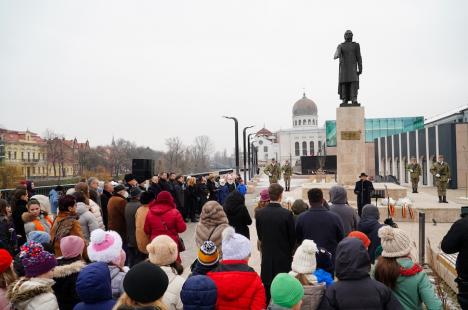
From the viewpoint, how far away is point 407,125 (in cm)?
7331

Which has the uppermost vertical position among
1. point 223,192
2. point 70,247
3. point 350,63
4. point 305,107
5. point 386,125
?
point 305,107

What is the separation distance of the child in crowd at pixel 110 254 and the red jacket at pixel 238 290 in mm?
1009

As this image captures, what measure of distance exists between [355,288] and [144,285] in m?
1.53

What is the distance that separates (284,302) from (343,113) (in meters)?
13.4

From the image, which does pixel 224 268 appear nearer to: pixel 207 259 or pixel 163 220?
pixel 207 259

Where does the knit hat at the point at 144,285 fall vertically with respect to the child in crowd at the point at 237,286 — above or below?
above

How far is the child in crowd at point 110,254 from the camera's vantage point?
156 inches

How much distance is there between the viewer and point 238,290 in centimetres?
346

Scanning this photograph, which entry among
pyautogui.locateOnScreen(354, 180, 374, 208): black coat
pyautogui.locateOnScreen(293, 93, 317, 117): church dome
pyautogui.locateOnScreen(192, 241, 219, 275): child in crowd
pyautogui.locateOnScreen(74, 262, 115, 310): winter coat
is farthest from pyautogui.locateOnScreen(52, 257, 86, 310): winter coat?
pyautogui.locateOnScreen(293, 93, 317, 117): church dome

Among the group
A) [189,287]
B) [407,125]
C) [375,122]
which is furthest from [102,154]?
[189,287]

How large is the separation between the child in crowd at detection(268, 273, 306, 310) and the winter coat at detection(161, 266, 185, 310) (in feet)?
3.10

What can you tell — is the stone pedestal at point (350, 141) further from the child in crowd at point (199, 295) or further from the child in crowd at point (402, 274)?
the child in crowd at point (199, 295)

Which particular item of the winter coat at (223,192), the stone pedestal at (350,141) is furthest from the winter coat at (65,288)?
the stone pedestal at (350,141)

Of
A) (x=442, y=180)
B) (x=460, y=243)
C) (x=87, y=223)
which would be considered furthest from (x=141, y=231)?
(x=442, y=180)
